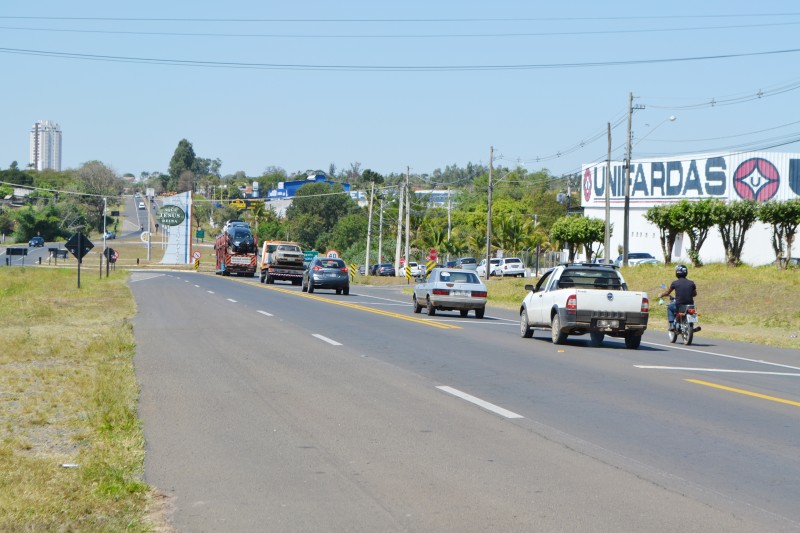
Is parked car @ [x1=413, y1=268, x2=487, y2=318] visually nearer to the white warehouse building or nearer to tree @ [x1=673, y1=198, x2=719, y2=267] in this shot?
tree @ [x1=673, y1=198, x2=719, y2=267]

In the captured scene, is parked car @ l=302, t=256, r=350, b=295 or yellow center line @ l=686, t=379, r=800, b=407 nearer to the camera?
yellow center line @ l=686, t=379, r=800, b=407

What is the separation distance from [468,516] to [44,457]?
13.0 ft

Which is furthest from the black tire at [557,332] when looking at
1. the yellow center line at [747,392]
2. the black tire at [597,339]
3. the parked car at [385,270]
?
the parked car at [385,270]

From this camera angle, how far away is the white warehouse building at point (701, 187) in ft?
232

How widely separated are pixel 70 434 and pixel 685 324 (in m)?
15.9

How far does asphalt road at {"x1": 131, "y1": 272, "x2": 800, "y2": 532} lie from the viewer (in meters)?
6.86

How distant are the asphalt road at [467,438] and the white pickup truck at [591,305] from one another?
40.2 inches

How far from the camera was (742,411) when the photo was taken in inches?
454

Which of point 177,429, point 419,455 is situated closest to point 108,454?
point 177,429

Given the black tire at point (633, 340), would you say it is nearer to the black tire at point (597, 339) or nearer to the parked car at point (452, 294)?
the black tire at point (597, 339)

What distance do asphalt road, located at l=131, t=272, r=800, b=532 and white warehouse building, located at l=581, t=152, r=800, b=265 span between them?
168 feet

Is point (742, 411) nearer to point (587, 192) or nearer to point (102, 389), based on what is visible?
point (102, 389)

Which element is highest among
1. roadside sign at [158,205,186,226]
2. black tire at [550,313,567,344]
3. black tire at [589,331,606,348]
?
roadside sign at [158,205,186,226]

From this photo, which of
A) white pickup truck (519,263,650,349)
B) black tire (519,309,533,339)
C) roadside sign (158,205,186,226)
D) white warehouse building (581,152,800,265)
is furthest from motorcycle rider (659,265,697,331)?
roadside sign (158,205,186,226)
